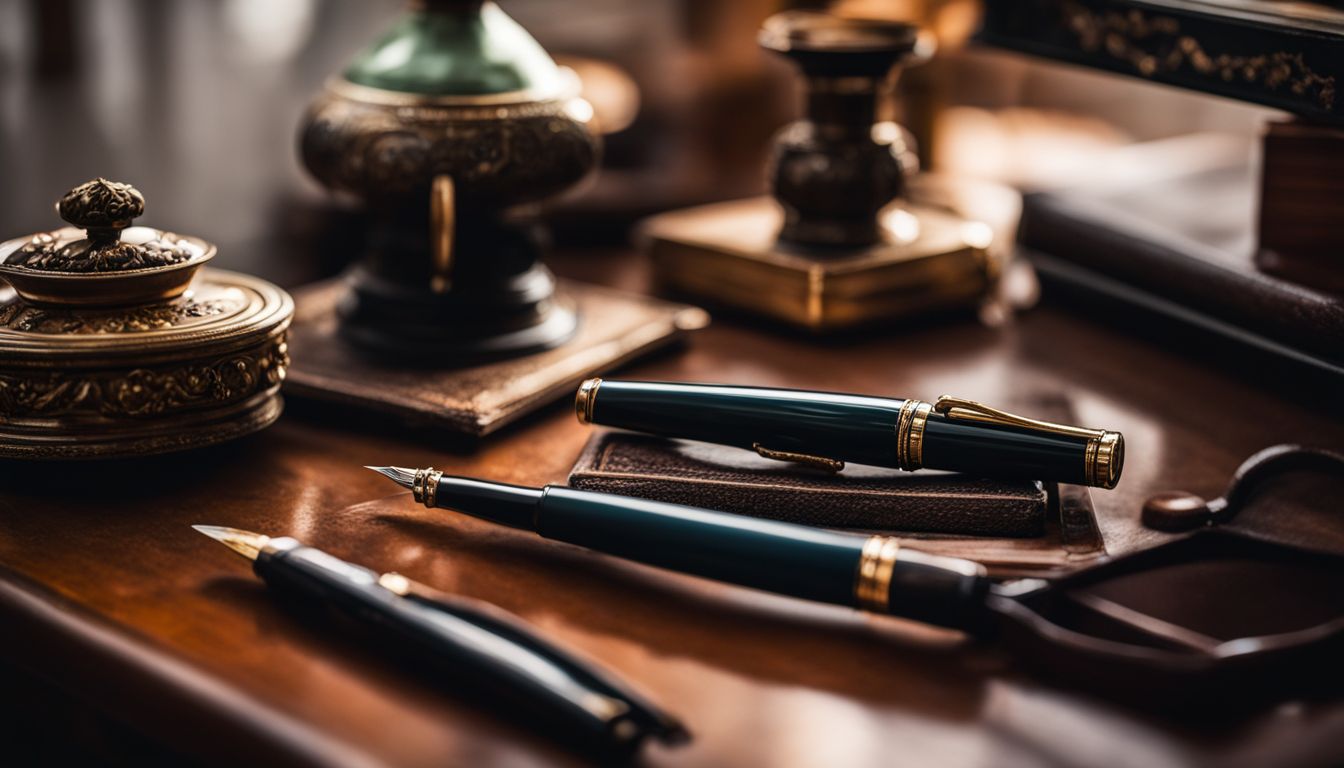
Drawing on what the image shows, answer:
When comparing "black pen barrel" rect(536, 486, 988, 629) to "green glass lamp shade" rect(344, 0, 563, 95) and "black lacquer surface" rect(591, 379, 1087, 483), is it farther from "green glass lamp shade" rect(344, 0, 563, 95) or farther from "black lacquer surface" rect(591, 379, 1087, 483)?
"green glass lamp shade" rect(344, 0, 563, 95)

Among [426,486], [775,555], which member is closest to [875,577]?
[775,555]

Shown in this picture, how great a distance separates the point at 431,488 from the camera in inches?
27.0

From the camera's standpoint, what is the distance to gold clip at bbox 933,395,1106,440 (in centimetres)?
69

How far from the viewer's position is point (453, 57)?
919 millimetres

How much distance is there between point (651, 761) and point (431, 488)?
242 mm

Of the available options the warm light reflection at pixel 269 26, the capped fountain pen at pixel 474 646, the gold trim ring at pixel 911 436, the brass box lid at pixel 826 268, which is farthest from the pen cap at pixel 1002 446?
the warm light reflection at pixel 269 26

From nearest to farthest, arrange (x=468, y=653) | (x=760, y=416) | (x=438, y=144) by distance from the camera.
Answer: (x=468, y=653) < (x=760, y=416) < (x=438, y=144)

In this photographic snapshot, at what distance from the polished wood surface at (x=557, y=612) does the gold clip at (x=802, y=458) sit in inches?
4.6

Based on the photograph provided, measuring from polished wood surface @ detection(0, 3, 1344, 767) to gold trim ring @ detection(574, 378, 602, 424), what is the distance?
0.04m

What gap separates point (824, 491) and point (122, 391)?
39 centimetres

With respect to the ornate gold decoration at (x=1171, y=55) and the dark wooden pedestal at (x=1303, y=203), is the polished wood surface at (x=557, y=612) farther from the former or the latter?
the ornate gold decoration at (x=1171, y=55)

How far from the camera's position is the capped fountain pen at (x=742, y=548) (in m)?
0.57

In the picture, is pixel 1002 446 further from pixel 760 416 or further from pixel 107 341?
pixel 107 341

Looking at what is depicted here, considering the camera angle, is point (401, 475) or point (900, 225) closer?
point (401, 475)
